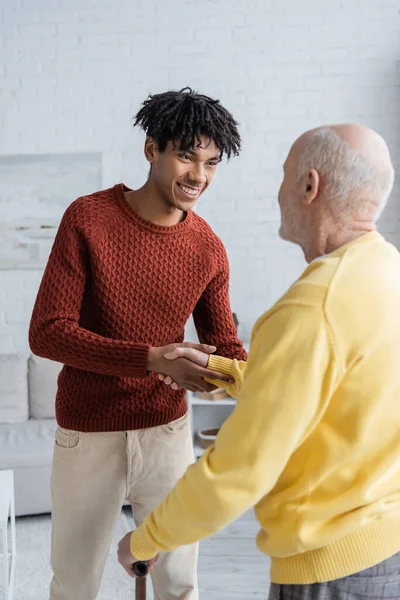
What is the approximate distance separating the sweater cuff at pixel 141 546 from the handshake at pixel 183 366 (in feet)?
1.37

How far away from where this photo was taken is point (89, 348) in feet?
4.96

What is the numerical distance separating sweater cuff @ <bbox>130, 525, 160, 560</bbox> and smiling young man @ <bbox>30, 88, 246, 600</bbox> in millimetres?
408

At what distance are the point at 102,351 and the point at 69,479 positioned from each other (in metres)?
0.32

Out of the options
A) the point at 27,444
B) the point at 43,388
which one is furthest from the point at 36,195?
the point at 27,444

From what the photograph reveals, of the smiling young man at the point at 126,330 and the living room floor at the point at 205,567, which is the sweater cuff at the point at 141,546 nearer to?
the smiling young man at the point at 126,330

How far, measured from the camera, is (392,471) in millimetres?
1066

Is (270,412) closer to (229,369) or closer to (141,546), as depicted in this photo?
(141,546)

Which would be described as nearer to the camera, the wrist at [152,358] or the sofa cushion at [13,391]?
the wrist at [152,358]

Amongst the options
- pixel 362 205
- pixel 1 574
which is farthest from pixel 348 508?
pixel 1 574

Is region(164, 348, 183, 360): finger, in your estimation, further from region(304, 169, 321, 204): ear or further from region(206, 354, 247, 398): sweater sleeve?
region(304, 169, 321, 204): ear

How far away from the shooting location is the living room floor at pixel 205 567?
106 inches

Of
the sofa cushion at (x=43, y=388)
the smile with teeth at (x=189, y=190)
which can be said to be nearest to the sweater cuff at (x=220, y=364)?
the smile with teeth at (x=189, y=190)

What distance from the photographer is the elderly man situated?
979 mm

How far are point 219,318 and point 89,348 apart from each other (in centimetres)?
39
